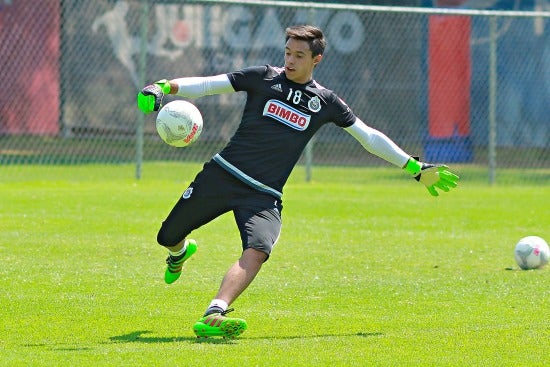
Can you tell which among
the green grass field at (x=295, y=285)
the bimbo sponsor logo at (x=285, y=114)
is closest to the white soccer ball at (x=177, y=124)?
the bimbo sponsor logo at (x=285, y=114)

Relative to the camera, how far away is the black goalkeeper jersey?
7.27 metres

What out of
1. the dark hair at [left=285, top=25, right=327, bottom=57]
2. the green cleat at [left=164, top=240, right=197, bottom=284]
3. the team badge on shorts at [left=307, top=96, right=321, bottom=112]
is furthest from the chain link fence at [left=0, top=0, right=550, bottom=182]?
the dark hair at [left=285, top=25, right=327, bottom=57]

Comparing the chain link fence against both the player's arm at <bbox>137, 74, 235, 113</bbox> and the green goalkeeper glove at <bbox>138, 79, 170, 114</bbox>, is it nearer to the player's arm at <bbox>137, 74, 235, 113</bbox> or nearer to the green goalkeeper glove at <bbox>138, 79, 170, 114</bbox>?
the player's arm at <bbox>137, 74, 235, 113</bbox>

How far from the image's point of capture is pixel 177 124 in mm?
7102

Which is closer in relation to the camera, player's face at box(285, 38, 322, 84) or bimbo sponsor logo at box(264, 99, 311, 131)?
player's face at box(285, 38, 322, 84)

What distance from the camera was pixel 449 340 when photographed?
668 centimetres

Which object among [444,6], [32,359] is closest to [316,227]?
[32,359]

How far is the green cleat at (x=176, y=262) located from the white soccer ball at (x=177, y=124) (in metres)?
0.99

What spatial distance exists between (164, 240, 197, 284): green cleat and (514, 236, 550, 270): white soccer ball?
3230mm

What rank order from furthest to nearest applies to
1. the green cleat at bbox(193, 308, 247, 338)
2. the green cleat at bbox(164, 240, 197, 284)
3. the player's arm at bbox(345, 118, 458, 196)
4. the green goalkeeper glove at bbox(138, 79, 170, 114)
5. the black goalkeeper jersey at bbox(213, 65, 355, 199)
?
the green cleat at bbox(164, 240, 197, 284)
the player's arm at bbox(345, 118, 458, 196)
the black goalkeeper jersey at bbox(213, 65, 355, 199)
the green goalkeeper glove at bbox(138, 79, 170, 114)
the green cleat at bbox(193, 308, 247, 338)

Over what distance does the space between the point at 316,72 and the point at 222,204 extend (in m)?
13.6

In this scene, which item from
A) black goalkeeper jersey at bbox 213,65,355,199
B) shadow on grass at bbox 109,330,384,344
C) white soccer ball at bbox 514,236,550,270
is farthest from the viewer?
white soccer ball at bbox 514,236,550,270

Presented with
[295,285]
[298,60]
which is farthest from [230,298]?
[295,285]

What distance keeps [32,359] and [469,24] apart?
17642 mm
